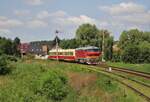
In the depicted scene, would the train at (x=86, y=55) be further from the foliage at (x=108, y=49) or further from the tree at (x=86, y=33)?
the tree at (x=86, y=33)

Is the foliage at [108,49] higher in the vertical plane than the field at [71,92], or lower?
higher

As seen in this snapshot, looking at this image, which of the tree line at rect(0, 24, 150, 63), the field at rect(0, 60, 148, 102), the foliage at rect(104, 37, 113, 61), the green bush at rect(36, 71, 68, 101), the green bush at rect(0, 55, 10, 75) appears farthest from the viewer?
the tree line at rect(0, 24, 150, 63)

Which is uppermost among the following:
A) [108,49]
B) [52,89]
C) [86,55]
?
[108,49]

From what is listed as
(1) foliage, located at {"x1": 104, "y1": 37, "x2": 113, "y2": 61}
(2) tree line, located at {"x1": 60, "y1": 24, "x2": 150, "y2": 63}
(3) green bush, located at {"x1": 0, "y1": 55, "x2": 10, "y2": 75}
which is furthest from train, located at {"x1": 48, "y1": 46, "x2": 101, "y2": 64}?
(1) foliage, located at {"x1": 104, "y1": 37, "x2": 113, "y2": 61}

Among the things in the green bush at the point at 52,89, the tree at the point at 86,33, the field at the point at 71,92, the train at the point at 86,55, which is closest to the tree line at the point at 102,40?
the tree at the point at 86,33

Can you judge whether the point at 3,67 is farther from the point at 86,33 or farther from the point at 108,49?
the point at 86,33

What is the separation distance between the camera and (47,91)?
2547 cm

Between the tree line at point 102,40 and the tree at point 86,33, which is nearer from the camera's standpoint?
the tree line at point 102,40

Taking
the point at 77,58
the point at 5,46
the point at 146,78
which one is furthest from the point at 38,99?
the point at 5,46

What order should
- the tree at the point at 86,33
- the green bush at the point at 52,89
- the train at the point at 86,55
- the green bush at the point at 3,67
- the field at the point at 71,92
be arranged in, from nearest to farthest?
the field at the point at 71,92 < the green bush at the point at 52,89 < the green bush at the point at 3,67 < the train at the point at 86,55 < the tree at the point at 86,33

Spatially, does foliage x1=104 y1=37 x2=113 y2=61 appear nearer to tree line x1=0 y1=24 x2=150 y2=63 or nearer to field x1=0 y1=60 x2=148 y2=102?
tree line x1=0 y1=24 x2=150 y2=63

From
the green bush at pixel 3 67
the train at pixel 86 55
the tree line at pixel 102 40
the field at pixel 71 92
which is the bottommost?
the field at pixel 71 92

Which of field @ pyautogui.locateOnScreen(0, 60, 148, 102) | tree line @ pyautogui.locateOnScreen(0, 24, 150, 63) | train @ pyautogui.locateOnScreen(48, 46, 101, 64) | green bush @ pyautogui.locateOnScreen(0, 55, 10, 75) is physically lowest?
field @ pyautogui.locateOnScreen(0, 60, 148, 102)

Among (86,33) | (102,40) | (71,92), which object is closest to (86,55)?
(71,92)
